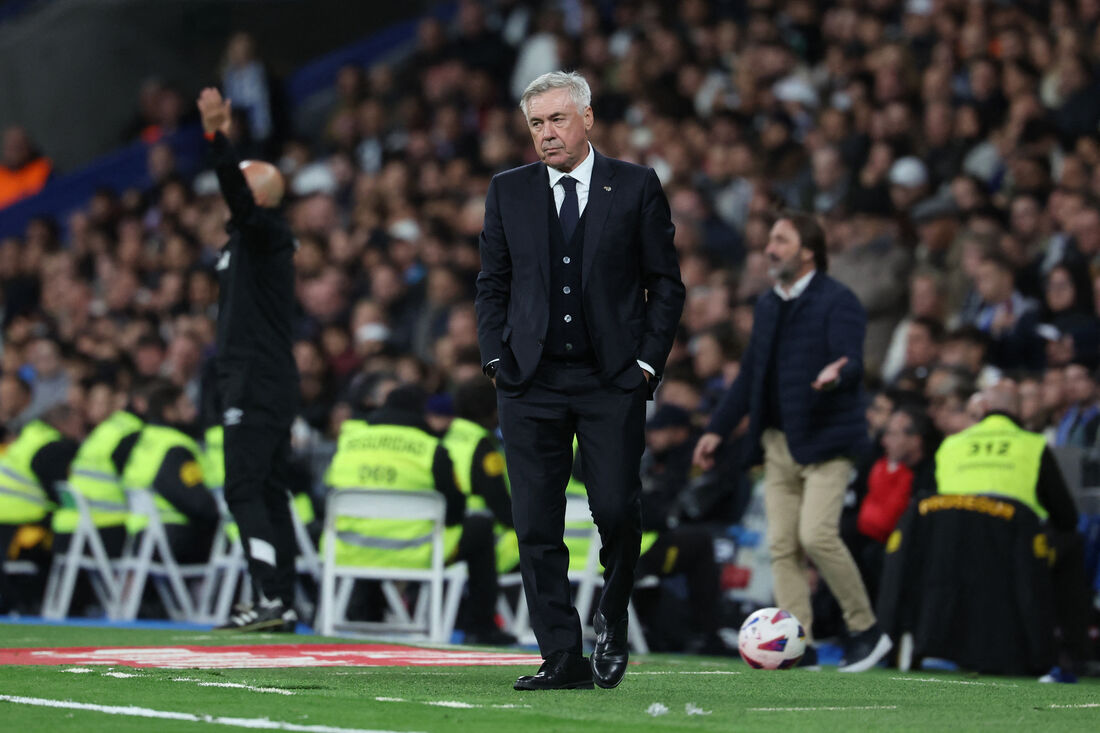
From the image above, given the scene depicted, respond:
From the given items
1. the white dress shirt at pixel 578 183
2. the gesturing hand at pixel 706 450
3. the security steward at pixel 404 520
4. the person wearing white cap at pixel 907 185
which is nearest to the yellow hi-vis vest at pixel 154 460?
the security steward at pixel 404 520

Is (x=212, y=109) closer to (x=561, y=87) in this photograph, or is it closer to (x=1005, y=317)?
(x=561, y=87)

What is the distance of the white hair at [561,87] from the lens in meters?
6.40

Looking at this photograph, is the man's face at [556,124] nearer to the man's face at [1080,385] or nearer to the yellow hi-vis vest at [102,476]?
the man's face at [1080,385]

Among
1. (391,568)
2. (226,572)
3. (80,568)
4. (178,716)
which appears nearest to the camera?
(178,716)

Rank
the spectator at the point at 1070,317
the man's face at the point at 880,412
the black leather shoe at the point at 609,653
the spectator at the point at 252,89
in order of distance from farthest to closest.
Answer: the spectator at the point at 252,89
the spectator at the point at 1070,317
the man's face at the point at 880,412
the black leather shoe at the point at 609,653

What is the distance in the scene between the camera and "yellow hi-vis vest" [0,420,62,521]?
1355 cm

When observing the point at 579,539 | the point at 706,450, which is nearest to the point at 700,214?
the point at 579,539

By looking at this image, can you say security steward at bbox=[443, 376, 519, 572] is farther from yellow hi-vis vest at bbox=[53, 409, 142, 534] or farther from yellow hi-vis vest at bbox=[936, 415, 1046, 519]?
yellow hi-vis vest at bbox=[53, 409, 142, 534]

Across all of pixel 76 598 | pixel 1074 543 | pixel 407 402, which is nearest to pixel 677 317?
pixel 1074 543

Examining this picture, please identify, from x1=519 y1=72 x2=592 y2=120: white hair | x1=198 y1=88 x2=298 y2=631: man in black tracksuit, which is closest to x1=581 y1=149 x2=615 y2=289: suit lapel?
x1=519 y1=72 x2=592 y2=120: white hair

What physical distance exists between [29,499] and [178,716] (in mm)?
8546

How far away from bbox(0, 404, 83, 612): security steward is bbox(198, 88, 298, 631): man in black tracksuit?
14.0 ft

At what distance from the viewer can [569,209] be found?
21.5 feet

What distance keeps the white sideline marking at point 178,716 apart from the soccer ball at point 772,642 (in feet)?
10.8
